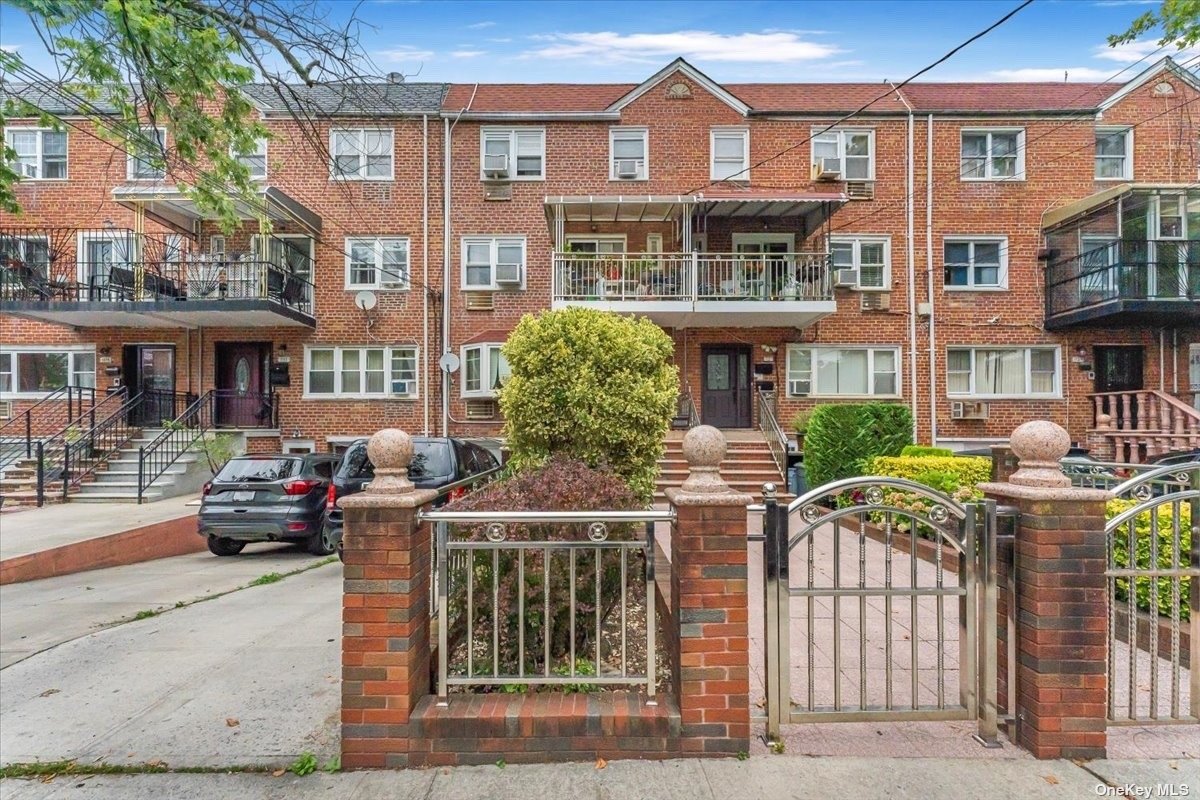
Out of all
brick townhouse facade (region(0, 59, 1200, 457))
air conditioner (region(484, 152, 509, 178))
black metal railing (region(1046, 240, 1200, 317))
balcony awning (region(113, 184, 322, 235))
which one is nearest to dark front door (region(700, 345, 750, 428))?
brick townhouse facade (region(0, 59, 1200, 457))

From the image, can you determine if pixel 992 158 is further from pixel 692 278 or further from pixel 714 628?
pixel 714 628

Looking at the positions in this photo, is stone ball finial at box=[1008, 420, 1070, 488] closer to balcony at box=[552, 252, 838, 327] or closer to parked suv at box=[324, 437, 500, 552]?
parked suv at box=[324, 437, 500, 552]

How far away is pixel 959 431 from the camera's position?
14.1 metres

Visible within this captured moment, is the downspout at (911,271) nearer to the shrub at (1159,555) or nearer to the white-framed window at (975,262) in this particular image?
the white-framed window at (975,262)

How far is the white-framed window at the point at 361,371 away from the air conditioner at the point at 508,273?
2822 millimetres

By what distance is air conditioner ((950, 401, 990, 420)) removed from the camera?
14.0 m

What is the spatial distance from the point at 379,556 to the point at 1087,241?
17101 millimetres

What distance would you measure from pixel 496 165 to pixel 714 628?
14.1m

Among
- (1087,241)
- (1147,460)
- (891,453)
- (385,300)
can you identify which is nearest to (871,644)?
(891,453)

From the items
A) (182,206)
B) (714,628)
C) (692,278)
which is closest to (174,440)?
(182,206)

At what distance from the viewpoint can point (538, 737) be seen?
9.05 ft

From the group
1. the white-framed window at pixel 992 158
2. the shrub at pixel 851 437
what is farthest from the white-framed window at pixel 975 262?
the shrub at pixel 851 437

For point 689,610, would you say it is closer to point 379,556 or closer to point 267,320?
point 379,556

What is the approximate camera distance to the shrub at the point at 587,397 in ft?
17.3
